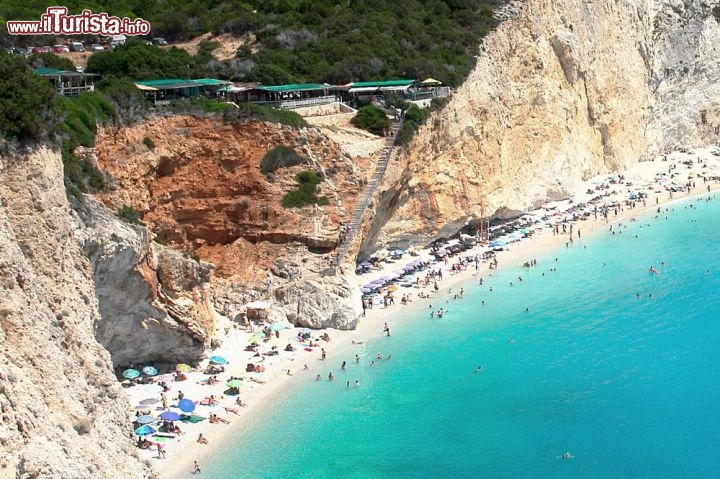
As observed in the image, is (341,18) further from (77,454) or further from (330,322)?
(77,454)

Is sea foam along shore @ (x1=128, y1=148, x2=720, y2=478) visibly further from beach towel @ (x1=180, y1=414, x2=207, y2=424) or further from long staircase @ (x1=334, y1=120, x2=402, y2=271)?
long staircase @ (x1=334, y1=120, x2=402, y2=271)

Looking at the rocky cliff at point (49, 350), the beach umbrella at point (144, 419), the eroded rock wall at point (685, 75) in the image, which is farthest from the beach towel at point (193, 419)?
the eroded rock wall at point (685, 75)

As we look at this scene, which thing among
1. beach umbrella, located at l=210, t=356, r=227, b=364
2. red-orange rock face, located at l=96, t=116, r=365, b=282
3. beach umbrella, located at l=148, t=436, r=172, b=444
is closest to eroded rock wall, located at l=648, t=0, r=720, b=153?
red-orange rock face, located at l=96, t=116, r=365, b=282

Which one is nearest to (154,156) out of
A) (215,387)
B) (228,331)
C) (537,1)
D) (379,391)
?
(228,331)

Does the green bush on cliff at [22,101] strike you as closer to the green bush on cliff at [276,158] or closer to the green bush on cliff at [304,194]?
the green bush on cliff at [276,158]

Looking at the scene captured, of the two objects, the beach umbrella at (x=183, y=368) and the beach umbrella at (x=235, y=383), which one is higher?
the beach umbrella at (x=183, y=368)

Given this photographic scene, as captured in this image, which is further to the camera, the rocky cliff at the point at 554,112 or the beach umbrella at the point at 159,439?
the rocky cliff at the point at 554,112

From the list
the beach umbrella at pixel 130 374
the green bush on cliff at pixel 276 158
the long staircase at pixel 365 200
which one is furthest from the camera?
the long staircase at pixel 365 200
